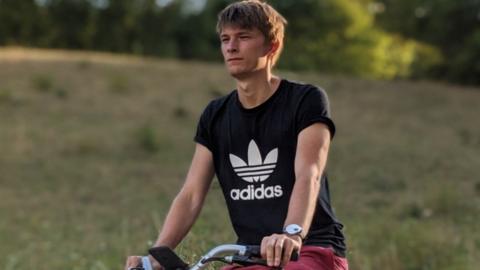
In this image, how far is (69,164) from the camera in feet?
52.9

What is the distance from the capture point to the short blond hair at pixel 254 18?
11.0ft

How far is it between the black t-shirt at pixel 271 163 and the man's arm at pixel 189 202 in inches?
7.3

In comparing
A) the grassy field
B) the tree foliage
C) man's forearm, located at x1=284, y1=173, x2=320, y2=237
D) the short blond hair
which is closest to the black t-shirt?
man's forearm, located at x1=284, y1=173, x2=320, y2=237

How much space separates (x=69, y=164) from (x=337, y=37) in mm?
37793

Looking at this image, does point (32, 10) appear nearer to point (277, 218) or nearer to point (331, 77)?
point (331, 77)

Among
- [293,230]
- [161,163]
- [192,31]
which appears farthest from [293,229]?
[192,31]

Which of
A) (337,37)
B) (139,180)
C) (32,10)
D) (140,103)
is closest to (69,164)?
(139,180)

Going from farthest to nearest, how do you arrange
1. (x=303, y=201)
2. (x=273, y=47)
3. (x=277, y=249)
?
1. (x=273, y=47)
2. (x=303, y=201)
3. (x=277, y=249)

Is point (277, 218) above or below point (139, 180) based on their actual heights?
above

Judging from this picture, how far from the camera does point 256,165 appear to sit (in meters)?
3.48

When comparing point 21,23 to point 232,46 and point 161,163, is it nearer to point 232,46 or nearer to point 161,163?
point 161,163

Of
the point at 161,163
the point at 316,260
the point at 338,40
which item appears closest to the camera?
the point at 316,260

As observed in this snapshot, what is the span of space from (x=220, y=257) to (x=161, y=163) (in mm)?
13665

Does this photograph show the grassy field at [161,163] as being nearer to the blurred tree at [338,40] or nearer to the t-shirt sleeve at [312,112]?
the t-shirt sleeve at [312,112]
